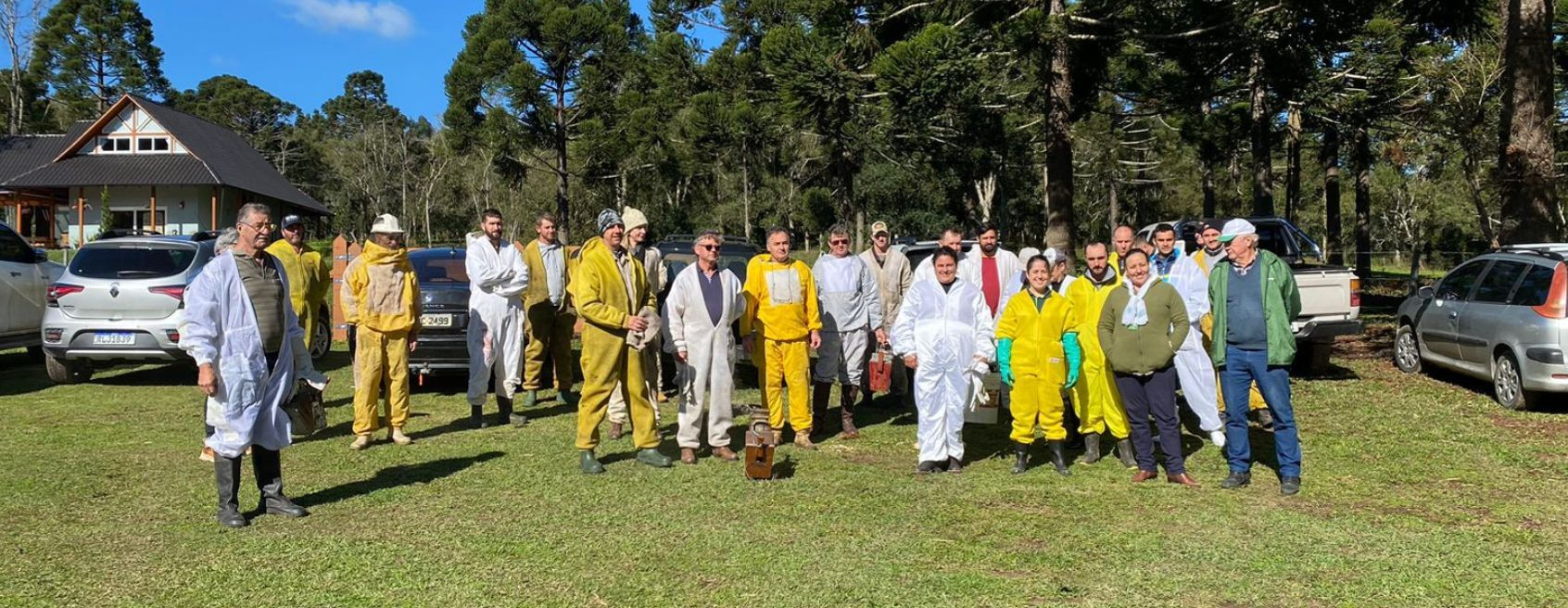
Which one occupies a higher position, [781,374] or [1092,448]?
[781,374]

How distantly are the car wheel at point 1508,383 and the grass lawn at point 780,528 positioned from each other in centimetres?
76

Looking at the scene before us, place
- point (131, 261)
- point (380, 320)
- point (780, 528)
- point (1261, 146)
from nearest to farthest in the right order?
1. point (780, 528)
2. point (380, 320)
3. point (131, 261)
4. point (1261, 146)

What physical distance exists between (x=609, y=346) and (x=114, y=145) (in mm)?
42674

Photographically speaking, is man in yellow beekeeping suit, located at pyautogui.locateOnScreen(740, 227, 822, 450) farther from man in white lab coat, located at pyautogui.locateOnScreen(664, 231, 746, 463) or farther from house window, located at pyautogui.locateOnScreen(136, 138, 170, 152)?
house window, located at pyautogui.locateOnScreen(136, 138, 170, 152)

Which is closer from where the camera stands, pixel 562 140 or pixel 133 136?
pixel 562 140

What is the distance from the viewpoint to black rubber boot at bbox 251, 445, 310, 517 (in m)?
5.02

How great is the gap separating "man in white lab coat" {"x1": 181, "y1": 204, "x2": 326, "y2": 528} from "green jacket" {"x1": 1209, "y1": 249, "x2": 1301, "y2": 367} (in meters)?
4.96

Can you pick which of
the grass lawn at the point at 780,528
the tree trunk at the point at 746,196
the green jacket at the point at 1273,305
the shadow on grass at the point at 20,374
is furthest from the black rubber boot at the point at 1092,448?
the tree trunk at the point at 746,196

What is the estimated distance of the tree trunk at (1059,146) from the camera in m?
A: 13.1

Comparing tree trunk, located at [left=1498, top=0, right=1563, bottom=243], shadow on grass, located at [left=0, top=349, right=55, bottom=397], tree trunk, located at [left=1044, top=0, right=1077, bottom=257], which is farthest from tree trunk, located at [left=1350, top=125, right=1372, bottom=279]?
shadow on grass, located at [left=0, top=349, right=55, bottom=397]

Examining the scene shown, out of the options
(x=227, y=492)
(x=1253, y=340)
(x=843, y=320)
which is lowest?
(x=227, y=492)

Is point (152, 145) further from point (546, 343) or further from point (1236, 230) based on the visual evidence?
point (1236, 230)

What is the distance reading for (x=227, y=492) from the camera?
4848mm

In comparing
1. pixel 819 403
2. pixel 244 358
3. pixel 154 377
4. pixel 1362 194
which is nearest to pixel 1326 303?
pixel 819 403
